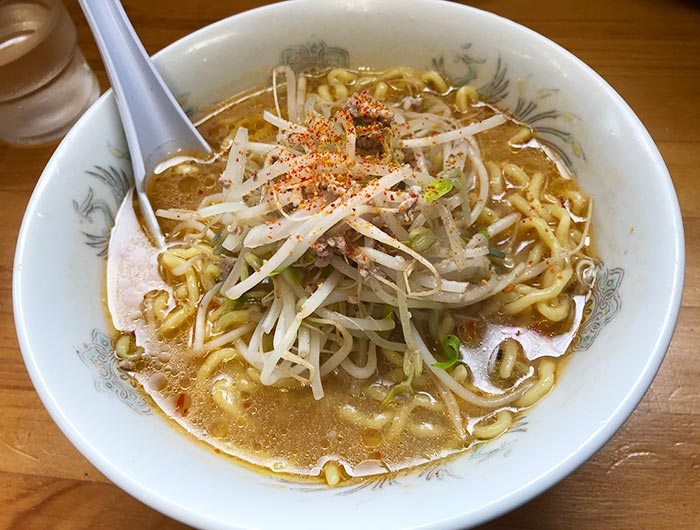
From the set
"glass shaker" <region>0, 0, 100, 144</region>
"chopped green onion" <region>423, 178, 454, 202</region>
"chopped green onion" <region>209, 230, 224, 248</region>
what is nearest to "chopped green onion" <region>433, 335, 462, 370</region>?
"chopped green onion" <region>423, 178, 454, 202</region>

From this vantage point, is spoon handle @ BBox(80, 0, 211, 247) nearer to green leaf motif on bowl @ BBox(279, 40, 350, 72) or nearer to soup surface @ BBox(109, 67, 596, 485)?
soup surface @ BBox(109, 67, 596, 485)

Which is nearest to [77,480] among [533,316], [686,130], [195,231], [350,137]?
[195,231]

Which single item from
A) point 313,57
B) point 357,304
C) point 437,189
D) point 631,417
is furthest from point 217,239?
point 631,417

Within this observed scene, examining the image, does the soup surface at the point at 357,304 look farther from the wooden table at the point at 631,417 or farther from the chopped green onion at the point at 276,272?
the wooden table at the point at 631,417

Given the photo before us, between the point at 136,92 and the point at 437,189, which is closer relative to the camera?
the point at 437,189

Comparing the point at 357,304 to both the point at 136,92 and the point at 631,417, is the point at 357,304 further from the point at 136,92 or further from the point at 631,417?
the point at 136,92

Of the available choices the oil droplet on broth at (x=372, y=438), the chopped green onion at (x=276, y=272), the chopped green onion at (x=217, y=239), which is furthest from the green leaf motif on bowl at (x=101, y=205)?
the oil droplet on broth at (x=372, y=438)
